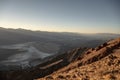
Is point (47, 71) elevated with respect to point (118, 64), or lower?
lower

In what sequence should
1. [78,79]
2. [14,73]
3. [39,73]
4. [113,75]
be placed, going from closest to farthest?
1. [113,75]
2. [78,79]
3. [39,73]
4. [14,73]

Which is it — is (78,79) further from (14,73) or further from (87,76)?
(14,73)

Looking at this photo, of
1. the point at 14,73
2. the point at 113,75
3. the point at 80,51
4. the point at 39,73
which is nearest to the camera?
the point at 113,75

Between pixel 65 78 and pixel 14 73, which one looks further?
pixel 14 73

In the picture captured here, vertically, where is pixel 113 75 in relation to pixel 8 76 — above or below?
above

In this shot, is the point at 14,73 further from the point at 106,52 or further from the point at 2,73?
the point at 106,52

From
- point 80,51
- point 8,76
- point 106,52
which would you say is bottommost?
point 8,76

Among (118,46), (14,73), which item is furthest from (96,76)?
(14,73)

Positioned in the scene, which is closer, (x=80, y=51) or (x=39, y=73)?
(x=39, y=73)

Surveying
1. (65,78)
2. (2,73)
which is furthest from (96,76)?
(2,73)

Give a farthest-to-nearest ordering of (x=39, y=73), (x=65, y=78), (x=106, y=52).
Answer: (x=39, y=73) < (x=106, y=52) < (x=65, y=78)
